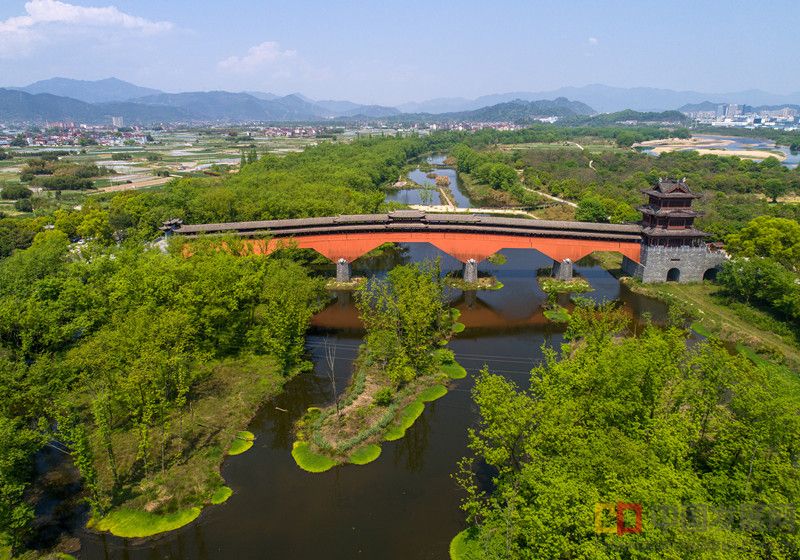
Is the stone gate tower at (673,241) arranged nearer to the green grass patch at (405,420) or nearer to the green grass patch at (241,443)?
the green grass patch at (405,420)

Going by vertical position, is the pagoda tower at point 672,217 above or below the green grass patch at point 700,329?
above

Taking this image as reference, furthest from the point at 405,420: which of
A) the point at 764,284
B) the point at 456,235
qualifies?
the point at 764,284

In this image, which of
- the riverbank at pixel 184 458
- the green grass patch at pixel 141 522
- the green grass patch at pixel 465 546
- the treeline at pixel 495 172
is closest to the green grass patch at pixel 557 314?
the riverbank at pixel 184 458

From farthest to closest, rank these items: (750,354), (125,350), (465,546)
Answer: (750,354), (125,350), (465,546)

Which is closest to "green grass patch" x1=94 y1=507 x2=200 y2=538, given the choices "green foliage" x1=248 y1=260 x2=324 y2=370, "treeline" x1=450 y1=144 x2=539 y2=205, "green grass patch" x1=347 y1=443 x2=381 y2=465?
"green grass patch" x1=347 y1=443 x2=381 y2=465

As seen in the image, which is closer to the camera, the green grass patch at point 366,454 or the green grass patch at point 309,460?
the green grass patch at point 309,460

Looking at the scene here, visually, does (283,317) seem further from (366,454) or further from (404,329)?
(366,454)
